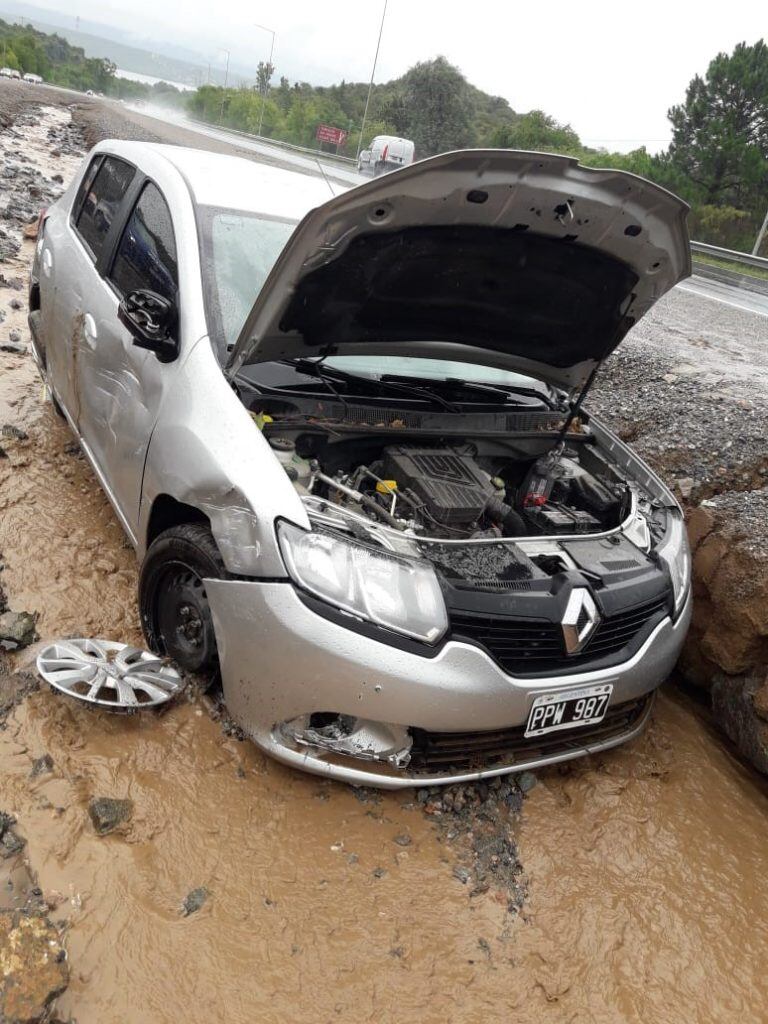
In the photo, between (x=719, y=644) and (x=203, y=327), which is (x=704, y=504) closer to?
(x=719, y=644)

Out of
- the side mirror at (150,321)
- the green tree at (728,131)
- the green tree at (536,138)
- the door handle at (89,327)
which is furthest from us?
the green tree at (536,138)

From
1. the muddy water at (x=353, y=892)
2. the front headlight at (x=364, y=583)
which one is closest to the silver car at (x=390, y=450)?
the front headlight at (x=364, y=583)

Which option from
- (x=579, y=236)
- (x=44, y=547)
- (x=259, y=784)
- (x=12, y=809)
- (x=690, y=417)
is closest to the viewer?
(x=12, y=809)

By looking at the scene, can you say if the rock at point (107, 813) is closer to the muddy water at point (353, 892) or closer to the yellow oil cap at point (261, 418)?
the muddy water at point (353, 892)

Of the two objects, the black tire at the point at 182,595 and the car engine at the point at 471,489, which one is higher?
the car engine at the point at 471,489

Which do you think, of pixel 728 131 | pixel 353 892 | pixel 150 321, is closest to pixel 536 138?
pixel 728 131

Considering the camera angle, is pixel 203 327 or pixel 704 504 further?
pixel 704 504

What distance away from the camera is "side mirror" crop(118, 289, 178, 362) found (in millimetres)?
2703

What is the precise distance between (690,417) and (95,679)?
3.75 m

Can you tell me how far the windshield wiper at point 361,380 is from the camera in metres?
3.06

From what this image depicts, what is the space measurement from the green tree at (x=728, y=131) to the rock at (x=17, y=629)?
29.8 m

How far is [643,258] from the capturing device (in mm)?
2791

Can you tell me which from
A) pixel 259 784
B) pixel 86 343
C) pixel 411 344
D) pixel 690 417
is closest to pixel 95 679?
pixel 259 784

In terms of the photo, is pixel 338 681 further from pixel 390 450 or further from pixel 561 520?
pixel 561 520
